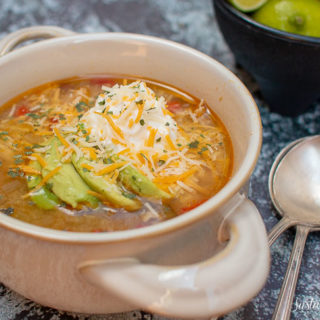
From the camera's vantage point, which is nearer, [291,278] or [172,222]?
[172,222]

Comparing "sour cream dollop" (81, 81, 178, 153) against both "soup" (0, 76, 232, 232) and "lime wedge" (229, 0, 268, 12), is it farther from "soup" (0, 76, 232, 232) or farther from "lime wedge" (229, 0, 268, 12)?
"lime wedge" (229, 0, 268, 12)

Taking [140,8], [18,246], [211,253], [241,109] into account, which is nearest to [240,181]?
[211,253]

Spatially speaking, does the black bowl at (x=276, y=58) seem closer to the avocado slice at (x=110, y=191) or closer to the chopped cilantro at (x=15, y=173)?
the avocado slice at (x=110, y=191)

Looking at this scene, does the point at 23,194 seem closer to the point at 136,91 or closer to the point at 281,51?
the point at 136,91

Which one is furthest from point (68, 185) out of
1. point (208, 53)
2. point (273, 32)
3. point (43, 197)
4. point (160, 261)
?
point (208, 53)

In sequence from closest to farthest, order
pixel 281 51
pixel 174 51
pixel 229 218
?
pixel 229 218 → pixel 174 51 → pixel 281 51

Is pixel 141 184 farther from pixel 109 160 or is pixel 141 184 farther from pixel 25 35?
pixel 25 35
